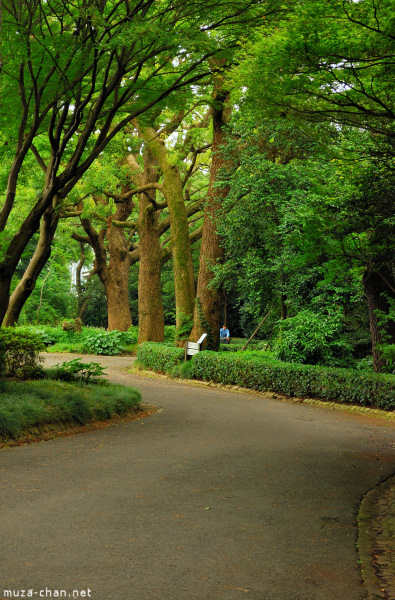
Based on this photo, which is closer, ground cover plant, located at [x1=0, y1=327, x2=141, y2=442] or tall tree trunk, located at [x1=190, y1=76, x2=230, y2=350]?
ground cover plant, located at [x1=0, y1=327, x2=141, y2=442]

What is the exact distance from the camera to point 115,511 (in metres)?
5.33

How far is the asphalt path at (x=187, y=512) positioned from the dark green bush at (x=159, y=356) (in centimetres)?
900

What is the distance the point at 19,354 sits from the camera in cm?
1206

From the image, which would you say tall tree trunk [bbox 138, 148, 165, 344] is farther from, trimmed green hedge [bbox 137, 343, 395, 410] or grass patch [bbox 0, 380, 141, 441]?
grass patch [bbox 0, 380, 141, 441]

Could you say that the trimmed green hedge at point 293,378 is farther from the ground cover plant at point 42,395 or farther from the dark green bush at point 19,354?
the dark green bush at point 19,354

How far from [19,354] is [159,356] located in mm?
8448

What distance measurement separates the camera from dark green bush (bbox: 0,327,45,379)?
11.9 metres

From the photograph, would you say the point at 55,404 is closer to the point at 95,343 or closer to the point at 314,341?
the point at 314,341

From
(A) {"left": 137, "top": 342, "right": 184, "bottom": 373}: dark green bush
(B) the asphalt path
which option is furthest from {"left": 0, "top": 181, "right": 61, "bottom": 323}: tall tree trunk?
(A) {"left": 137, "top": 342, "right": 184, "bottom": 373}: dark green bush

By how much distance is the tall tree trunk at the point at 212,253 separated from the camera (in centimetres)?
1998

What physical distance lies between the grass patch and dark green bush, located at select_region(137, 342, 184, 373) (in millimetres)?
7056

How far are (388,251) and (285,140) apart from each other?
32.9 ft

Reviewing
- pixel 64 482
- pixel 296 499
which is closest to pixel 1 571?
Answer: pixel 64 482

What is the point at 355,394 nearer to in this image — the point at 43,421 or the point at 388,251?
the point at 388,251
